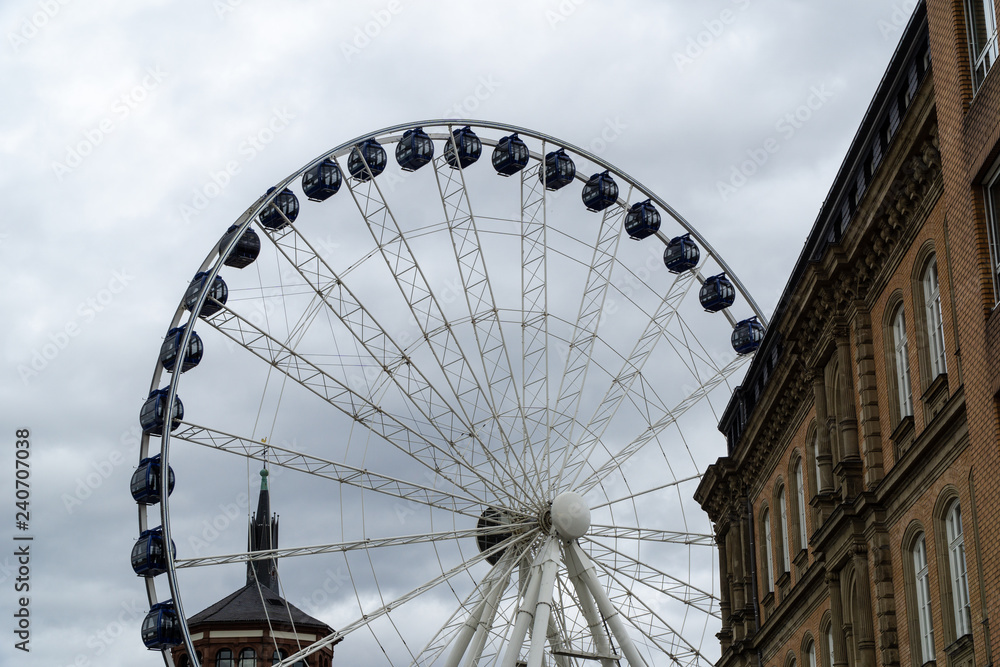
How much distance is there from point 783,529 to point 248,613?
282 feet

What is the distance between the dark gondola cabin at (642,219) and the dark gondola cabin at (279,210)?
13514 millimetres

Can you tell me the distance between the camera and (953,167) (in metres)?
24.8

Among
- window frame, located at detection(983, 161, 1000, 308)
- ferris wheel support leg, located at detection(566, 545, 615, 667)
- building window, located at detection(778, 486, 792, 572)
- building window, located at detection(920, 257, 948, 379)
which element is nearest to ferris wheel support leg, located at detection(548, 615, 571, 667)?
Answer: ferris wheel support leg, located at detection(566, 545, 615, 667)

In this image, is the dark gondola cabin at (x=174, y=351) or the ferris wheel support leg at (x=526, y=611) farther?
the dark gondola cabin at (x=174, y=351)

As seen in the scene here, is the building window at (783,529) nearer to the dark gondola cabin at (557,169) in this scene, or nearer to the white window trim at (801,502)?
the white window trim at (801,502)

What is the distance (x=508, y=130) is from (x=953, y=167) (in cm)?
3037

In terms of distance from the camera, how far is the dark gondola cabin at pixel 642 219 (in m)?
57.1

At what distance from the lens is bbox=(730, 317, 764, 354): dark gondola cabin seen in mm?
56375

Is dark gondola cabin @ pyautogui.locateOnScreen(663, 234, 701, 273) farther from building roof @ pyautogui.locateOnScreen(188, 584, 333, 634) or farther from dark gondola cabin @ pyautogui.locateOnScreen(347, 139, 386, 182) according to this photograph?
building roof @ pyautogui.locateOnScreen(188, 584, 333, 634)

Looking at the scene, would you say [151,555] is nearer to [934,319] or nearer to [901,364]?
[901,364]

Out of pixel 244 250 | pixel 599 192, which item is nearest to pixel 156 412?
pixel 244 250

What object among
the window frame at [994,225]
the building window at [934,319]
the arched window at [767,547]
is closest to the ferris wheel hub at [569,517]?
the arched window at [767,547]

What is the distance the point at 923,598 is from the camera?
1100 inches

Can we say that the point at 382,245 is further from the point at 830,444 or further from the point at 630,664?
the point at 830,444
